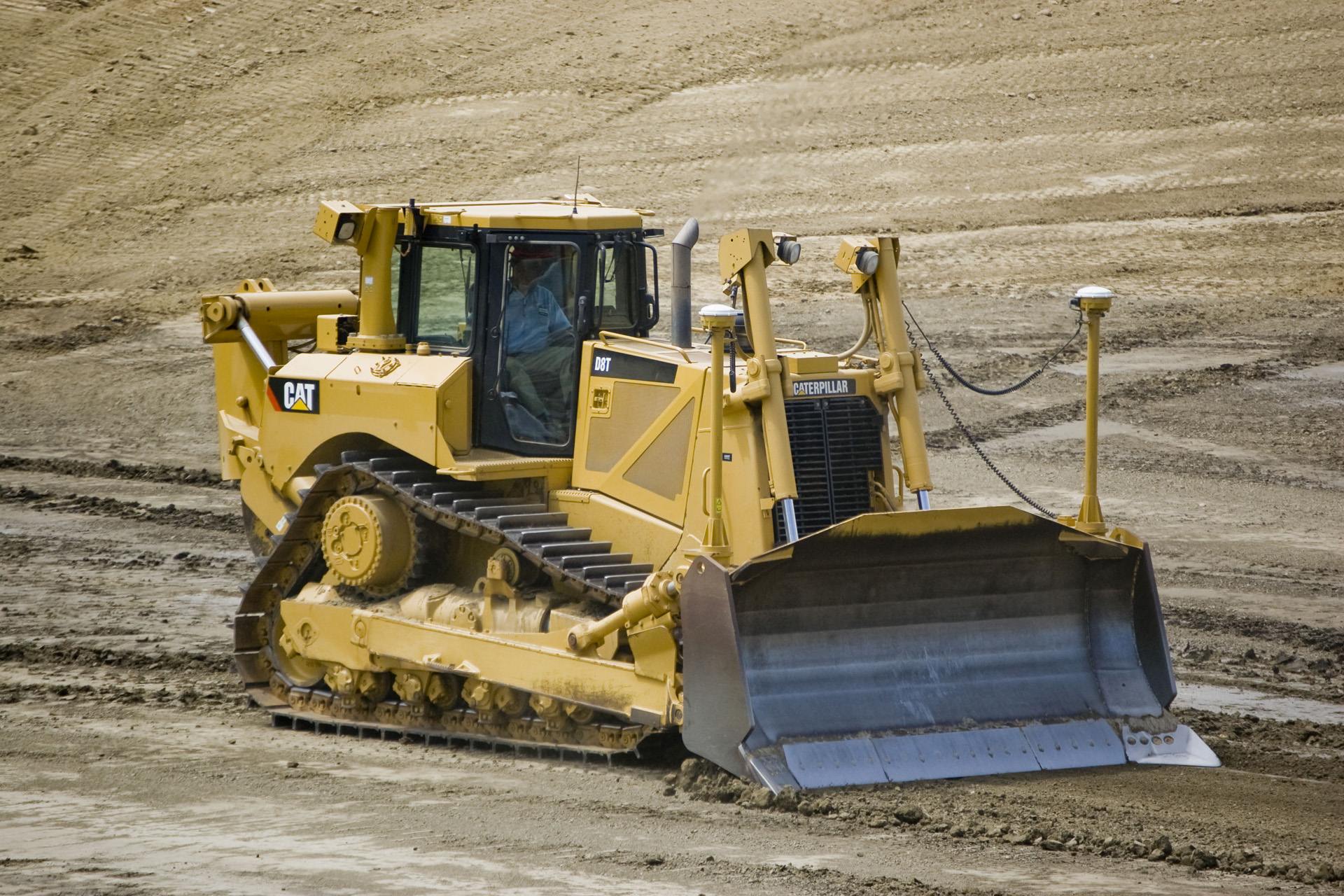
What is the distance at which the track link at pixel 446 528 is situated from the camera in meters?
8.67

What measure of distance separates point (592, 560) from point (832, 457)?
1.35m

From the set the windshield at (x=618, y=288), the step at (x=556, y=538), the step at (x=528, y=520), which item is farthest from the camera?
the windshield at (x=618, y=288)

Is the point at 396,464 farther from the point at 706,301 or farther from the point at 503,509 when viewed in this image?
the point at 706,301

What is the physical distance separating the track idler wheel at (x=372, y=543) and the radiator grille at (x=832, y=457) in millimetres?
2307

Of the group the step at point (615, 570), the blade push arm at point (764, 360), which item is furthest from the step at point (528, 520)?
the blade push arm at point (764, 360)

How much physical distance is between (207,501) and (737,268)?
28.4 ft

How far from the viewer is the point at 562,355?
9.28m

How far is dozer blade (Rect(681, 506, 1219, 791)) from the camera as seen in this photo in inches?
307

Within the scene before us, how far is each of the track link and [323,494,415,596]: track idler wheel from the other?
0.13m

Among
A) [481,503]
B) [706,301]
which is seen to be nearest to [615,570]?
[481,503]

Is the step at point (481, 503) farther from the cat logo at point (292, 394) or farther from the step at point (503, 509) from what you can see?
the cat logo at point (292, 394)

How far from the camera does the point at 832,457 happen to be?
28.2 ft

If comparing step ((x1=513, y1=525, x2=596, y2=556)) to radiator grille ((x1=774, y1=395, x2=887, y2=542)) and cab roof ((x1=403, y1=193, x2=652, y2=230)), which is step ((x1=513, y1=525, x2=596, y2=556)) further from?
cab roof ((x1=403, y1=193, x2=652, y2=230))

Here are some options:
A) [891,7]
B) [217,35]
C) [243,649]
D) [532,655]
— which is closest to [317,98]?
[217,35]
